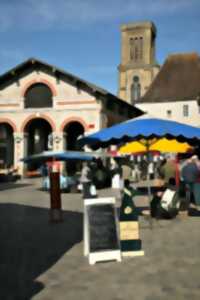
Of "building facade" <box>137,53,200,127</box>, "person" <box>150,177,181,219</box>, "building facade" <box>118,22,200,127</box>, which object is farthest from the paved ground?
"building facade" <box>137,53,200,127</box>

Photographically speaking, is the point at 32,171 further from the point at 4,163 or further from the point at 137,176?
the point at 137,176

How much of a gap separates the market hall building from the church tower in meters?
35.0

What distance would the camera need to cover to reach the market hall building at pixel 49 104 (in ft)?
107

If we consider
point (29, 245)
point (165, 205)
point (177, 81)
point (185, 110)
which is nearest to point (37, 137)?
point (185, 110)

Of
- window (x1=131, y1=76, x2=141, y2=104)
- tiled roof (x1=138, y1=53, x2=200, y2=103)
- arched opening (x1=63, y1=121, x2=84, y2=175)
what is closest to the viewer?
arched opening (x1=63, y1=121, x2=84, y2=175)

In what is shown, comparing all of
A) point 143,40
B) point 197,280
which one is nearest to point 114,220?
point 197,280

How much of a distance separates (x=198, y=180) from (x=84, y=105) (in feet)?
63.6

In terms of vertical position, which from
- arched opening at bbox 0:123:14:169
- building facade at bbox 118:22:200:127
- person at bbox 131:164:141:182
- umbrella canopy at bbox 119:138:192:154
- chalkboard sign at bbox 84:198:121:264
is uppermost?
building facade at bbox 118:22:200:127

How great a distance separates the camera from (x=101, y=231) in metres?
7.47

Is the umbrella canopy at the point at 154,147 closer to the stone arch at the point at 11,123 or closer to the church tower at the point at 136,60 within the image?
the stone arch at the point at 11,123

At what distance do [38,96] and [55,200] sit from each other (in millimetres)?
23531

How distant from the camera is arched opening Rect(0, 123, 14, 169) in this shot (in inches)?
1446

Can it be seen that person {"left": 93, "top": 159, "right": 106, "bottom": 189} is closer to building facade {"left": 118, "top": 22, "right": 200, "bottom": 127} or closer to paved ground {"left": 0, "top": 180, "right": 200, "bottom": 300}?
paved ground {"left": 0, "top": 180, "right": 200, "bottom": 300}

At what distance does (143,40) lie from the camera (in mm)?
76000
